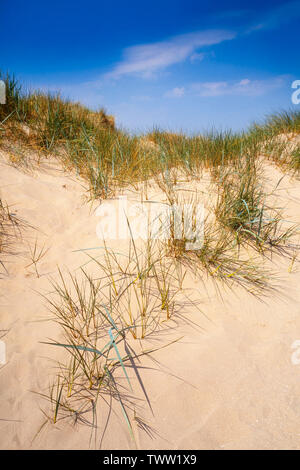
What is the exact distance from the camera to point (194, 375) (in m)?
1.26

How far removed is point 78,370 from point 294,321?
1340 mm

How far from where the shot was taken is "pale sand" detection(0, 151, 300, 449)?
103 cm

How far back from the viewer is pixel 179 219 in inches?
82.0

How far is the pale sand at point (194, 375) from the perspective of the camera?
1.03 m

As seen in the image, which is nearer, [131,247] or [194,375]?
[194,375]

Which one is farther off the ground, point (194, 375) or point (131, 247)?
point (131, 247)

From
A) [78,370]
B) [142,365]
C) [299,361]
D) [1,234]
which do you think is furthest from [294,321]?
[1,234]

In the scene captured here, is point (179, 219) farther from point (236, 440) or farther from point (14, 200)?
point (14, 200)

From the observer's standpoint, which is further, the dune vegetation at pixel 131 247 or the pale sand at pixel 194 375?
the dune vegetation at pixel 131 247

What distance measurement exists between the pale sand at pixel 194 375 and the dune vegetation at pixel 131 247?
0.08m

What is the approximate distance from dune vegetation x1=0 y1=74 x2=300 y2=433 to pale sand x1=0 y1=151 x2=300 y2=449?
8 centimetres

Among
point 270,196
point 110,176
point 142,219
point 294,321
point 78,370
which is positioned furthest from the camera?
point 110,176

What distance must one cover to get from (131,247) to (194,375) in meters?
1.14

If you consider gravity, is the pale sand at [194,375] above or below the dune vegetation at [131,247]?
below
